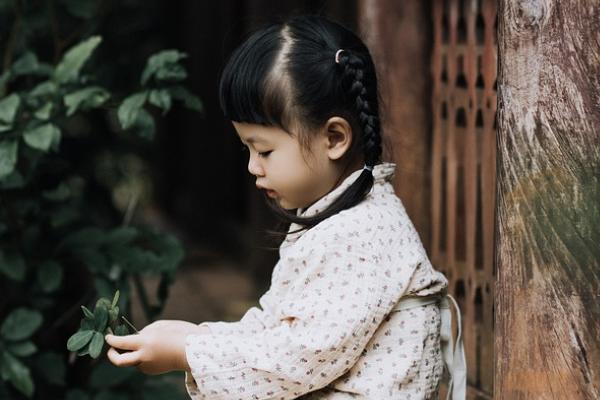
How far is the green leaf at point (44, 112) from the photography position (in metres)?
2.81

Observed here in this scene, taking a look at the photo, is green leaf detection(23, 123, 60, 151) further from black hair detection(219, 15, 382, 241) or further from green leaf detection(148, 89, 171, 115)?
black hair detection(219, 15, 382, 241)

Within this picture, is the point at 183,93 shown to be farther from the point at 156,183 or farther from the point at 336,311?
the point at 156,183

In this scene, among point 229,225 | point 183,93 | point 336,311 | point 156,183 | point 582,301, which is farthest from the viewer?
point 156,183

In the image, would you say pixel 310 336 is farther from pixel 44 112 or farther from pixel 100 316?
pixel 44 112

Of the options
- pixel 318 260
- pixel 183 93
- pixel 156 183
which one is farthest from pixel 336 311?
pixel 156 183

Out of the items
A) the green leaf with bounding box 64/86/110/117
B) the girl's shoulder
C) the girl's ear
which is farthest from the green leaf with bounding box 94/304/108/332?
the green leaf with bounding box 64/86/110/117

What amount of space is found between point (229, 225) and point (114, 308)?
18.9 feet

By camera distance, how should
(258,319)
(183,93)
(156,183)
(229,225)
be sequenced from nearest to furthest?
(258,319)
(183,93)
(229,225)
(156,183)

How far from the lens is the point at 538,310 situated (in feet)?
5.83

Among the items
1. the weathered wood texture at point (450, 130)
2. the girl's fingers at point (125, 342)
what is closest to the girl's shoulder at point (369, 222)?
the girl's fingers at point (125, 342)

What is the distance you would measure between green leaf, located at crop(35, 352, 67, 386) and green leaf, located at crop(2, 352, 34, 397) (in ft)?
0.81

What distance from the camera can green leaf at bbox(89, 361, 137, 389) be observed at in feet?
10.3

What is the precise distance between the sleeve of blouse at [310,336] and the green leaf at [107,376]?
43.9 inches

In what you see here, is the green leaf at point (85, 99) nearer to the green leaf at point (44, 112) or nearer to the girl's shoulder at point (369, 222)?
the green leaf at point (44, 112)
